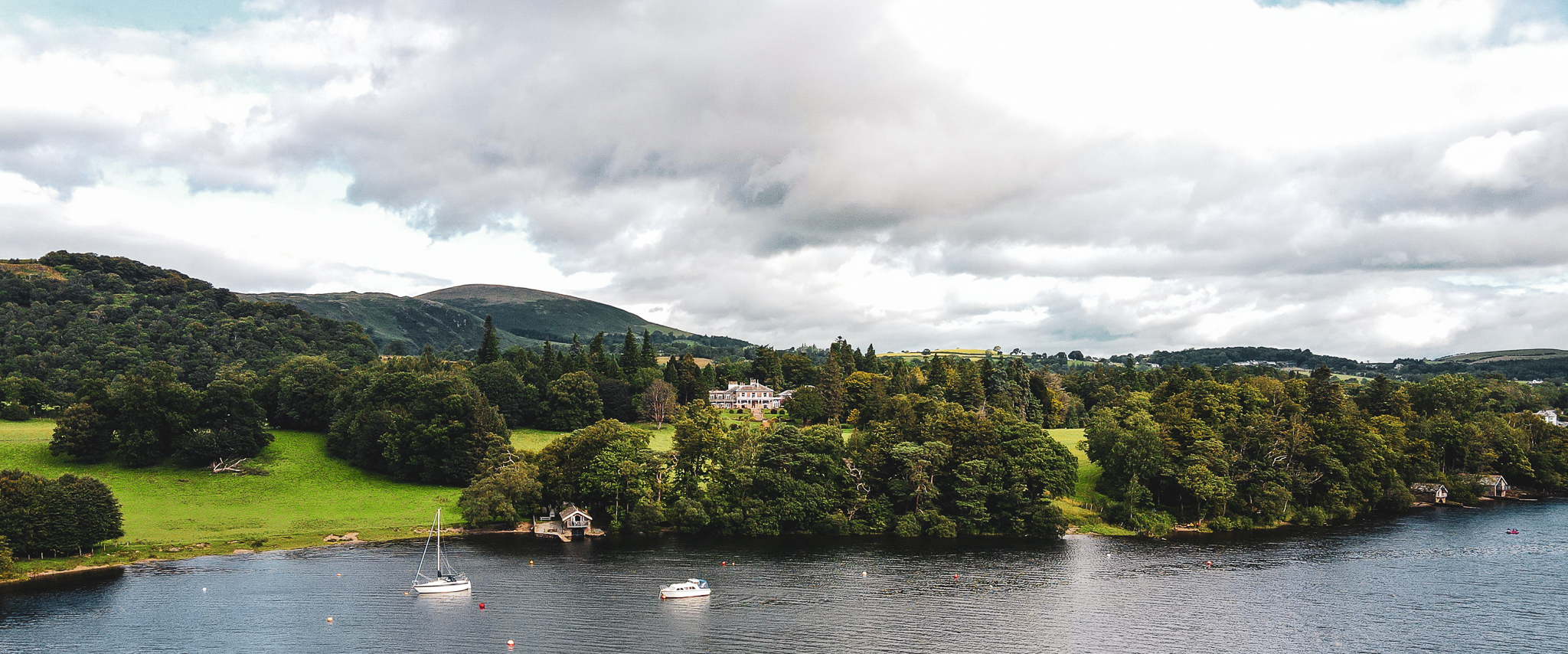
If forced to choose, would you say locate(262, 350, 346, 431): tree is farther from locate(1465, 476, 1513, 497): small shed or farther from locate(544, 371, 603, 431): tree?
locate(1465, 476, 1513, 497): small shed

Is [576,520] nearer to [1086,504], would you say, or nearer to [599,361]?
[1086,504]

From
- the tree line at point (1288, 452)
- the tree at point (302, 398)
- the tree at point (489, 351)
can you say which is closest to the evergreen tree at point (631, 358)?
the tree at point (489, 351)

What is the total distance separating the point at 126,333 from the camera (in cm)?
16562

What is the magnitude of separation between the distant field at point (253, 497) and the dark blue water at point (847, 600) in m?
9.90

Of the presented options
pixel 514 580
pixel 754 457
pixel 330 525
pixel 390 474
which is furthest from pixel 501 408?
pixel 514 580

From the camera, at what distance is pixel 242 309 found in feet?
649

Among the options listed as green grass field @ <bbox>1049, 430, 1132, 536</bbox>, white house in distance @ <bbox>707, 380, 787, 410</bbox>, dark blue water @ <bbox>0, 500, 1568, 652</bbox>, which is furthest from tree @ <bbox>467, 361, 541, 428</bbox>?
green grass field @ <bbox>1049, 430, 1132, 536</bbox>

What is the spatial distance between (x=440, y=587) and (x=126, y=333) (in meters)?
146

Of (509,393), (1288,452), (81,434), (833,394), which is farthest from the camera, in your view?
(833,394)

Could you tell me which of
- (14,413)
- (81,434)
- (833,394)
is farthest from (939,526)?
(14,413)

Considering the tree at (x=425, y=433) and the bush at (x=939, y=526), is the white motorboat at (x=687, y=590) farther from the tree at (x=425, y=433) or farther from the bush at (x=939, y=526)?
the tree at (x=425, y=433)

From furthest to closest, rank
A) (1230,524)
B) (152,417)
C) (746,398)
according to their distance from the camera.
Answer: (746,398) < (152,417) < (1230,524)

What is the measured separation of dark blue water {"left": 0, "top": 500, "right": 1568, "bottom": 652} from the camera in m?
52.8

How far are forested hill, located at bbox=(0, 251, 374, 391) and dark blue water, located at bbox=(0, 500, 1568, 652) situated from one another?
315 ft
